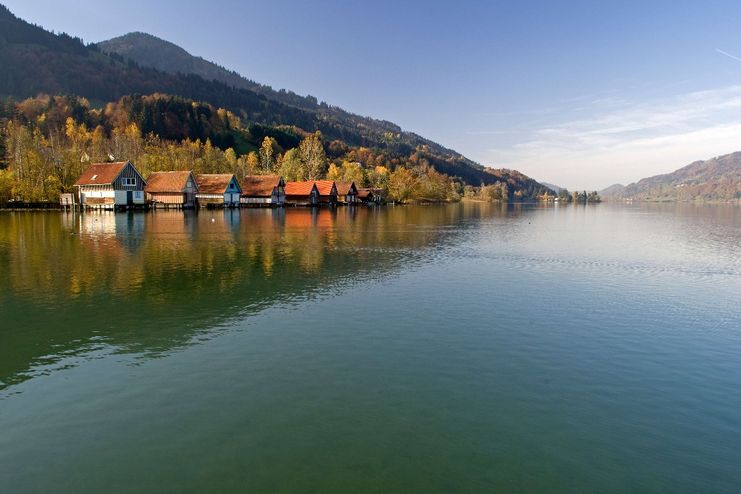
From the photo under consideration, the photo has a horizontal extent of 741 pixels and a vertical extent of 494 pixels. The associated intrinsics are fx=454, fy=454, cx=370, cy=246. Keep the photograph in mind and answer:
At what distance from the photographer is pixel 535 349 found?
53.1 ft

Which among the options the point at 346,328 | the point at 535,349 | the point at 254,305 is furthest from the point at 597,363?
the point at 254,305

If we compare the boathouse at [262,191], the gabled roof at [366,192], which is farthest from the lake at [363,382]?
the gabled roof at [366,192]

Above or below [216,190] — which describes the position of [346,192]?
above

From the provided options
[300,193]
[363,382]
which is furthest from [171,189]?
[363,382]

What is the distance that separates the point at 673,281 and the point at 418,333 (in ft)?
67.8

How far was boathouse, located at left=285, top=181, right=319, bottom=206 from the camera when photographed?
12681 cm

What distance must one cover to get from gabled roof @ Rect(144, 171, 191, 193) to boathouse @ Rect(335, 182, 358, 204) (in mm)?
51339

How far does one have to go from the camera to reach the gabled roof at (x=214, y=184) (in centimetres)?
11000

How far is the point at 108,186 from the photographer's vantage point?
87.8 metres

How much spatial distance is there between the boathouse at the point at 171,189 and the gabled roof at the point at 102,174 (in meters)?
11.2

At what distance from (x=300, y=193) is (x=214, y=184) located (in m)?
24.6

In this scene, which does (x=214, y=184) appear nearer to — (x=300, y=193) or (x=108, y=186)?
(x=300, y=193)

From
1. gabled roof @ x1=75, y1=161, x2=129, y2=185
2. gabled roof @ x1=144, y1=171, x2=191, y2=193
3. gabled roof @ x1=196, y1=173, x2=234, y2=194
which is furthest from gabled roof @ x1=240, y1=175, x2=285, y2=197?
gabled roof @ x1=75, y1=161, x2=129, y2=185

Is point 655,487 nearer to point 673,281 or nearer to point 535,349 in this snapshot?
point 535,349
